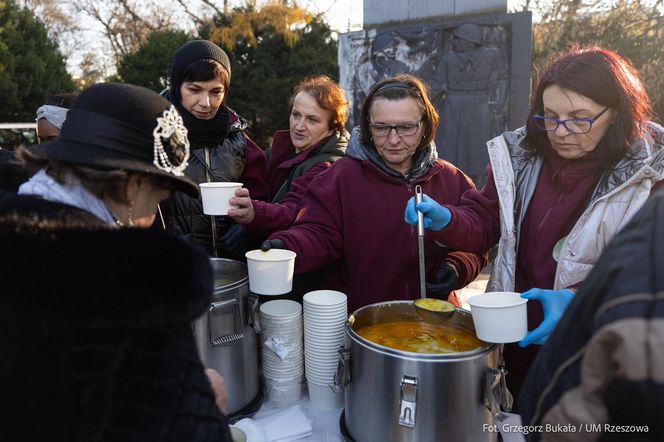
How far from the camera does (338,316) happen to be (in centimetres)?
160

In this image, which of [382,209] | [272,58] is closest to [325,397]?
[382,209]

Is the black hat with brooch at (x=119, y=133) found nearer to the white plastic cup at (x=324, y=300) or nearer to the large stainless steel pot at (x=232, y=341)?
the large stainless steel pot at (x=232, y=341)

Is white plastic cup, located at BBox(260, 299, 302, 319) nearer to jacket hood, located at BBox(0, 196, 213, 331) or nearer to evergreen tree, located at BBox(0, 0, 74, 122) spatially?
jacket hood, located at BBox(0, 196, 213, 331)

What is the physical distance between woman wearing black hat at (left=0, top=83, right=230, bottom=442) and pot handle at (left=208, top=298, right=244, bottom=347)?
497 millimetres

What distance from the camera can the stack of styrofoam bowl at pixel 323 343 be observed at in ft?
5.22

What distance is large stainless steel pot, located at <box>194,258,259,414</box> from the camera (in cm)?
149

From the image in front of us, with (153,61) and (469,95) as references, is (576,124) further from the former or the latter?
(153,61)

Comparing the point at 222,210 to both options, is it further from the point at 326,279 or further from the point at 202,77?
the point at 202,77

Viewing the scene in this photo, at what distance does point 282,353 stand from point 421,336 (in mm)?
479

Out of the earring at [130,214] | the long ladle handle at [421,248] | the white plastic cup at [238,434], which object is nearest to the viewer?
the earring at [130,214]

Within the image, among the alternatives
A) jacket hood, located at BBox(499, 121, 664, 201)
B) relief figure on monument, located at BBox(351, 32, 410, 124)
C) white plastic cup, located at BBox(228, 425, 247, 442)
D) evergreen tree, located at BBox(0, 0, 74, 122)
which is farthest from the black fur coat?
evergreen tree, located at BBox(0, 0, 74, 122)

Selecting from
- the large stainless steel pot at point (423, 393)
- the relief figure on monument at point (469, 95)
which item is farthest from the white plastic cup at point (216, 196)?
the relief figure on monument at point (469, 95)

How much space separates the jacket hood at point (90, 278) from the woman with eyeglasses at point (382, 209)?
3.56ft

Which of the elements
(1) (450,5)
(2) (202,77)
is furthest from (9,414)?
(1) (450,5)
